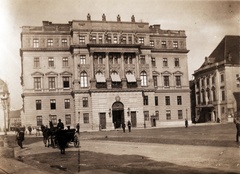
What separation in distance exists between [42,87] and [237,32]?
32963 millimetres

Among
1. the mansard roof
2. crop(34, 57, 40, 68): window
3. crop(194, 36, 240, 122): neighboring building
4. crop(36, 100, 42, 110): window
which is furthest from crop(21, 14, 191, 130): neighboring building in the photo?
the mansard roof

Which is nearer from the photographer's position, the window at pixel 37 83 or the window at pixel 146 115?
the window at pixel 37 83

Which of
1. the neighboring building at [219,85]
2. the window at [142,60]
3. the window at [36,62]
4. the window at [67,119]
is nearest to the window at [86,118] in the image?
the window at [67,119]

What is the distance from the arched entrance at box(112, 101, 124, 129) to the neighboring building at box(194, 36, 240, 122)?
13.9 meters

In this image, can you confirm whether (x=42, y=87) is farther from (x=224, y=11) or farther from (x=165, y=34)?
(x=224, y=11)

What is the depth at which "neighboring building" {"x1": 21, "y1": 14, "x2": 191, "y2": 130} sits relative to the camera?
42.7 meters

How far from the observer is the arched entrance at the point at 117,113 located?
44.2 meters

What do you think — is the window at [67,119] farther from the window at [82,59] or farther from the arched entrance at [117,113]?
the window at [82,59]

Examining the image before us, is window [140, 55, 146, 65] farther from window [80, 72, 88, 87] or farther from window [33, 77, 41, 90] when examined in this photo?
window [33, 77, 41, 90]

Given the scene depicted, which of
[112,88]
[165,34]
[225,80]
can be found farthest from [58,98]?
[225,80]

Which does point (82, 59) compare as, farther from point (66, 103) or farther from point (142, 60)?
point (142, 60)

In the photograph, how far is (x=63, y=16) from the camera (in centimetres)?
1112

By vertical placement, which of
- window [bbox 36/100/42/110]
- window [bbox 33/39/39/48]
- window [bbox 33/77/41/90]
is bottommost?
window [bbox 36/100/42/110]

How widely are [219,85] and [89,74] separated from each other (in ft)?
60.7
